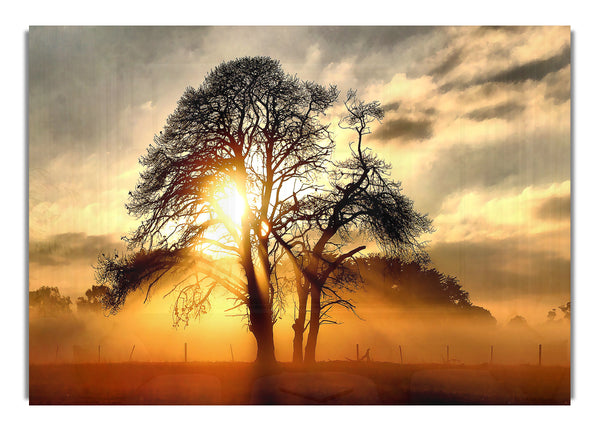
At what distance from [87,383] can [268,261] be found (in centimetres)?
316

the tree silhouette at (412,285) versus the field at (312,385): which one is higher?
the tree silhouette at (412,285)

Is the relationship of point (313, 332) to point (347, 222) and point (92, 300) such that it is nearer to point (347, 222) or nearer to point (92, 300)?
point (347, 222)

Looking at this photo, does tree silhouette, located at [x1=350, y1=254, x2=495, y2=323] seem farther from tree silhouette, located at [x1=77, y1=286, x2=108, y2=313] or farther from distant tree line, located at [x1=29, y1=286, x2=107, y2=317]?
distant tree line, located at [x1=29, y1=286, x2=107, y2=317]

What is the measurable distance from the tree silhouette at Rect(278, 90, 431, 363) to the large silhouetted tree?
0.36 m

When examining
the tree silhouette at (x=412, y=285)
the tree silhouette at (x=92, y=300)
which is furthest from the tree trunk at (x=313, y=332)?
the tree silhouette at (x=92, y=300)

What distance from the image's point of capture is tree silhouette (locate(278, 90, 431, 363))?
26.0 ft

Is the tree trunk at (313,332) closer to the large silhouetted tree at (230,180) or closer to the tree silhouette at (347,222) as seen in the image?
the tree silhouette at (347,222)

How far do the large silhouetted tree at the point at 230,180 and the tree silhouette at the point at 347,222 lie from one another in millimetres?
359

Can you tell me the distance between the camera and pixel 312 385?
7734 mm

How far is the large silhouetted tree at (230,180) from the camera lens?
7.98 meters

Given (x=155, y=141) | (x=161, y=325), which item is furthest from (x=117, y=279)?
(x=155, y=141)

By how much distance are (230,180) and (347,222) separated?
1947 millimetres

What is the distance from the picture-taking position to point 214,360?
→ 25.3 feet
